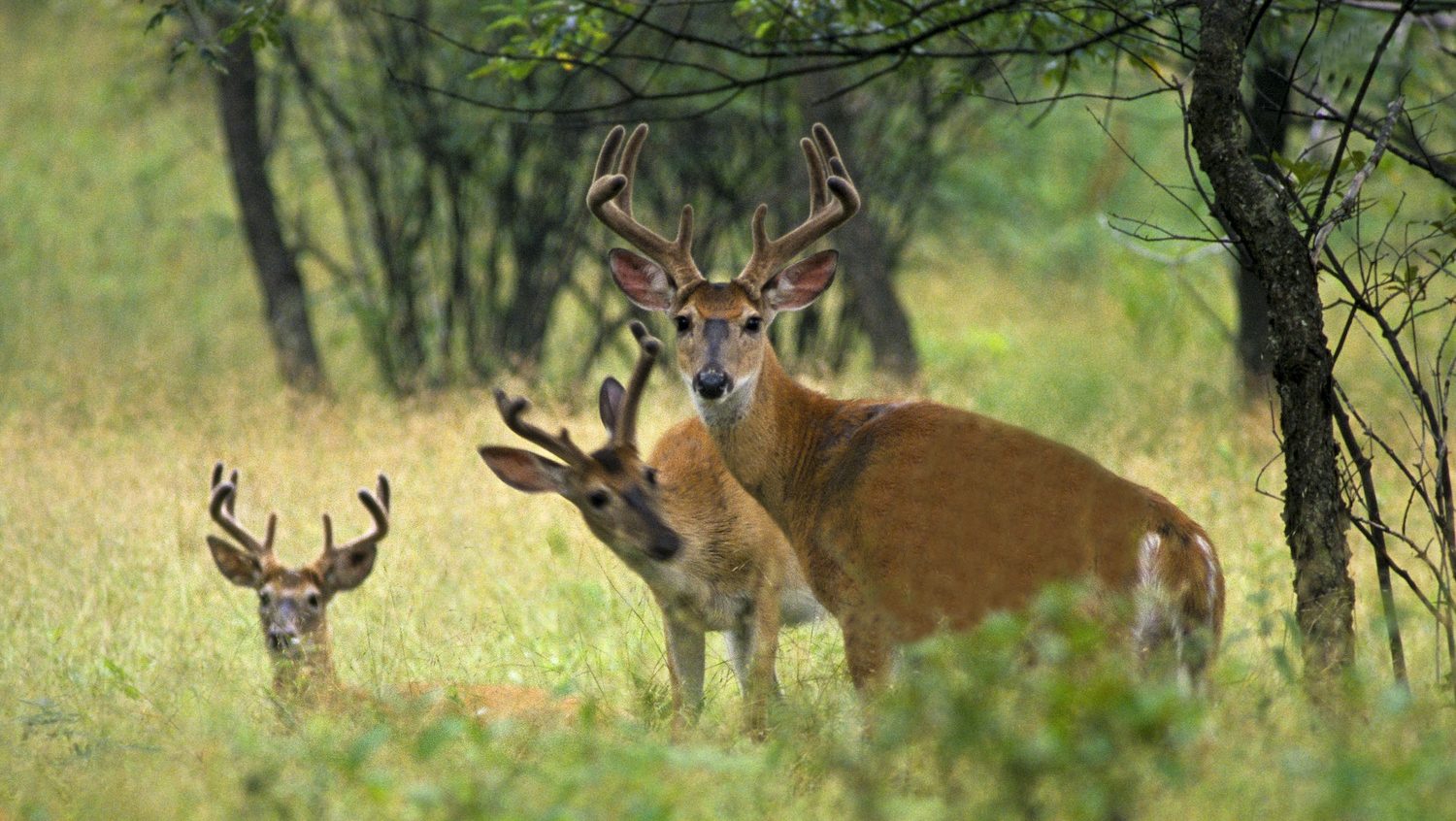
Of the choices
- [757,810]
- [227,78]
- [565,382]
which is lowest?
[757,810]

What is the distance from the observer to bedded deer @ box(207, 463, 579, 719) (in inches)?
219

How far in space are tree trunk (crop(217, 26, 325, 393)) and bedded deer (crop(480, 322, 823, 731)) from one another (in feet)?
21.2

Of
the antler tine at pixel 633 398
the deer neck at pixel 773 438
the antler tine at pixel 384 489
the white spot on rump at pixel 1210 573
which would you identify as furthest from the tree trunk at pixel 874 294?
the white spot on rump at pixel 1210 573

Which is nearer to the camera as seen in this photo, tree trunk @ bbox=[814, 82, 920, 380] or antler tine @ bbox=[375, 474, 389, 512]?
antler tine @ bbox=[375, 474, 389, 512]

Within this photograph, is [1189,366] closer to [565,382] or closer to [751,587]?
[565,382]

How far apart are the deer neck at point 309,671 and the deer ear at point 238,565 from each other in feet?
1.26

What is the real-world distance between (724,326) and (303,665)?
183 cm

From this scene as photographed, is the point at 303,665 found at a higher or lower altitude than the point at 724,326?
lower

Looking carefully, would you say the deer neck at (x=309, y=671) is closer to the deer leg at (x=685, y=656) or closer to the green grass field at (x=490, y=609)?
the green grass field at (x=490, y=609)

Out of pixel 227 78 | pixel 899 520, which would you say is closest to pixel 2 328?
pixel 227 78

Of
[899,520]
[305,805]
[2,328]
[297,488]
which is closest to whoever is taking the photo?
[305,805]

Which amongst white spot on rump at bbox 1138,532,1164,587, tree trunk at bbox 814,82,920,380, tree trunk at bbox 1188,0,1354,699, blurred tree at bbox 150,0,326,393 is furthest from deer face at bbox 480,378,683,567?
blurred tree at bbox 150,0,326,393

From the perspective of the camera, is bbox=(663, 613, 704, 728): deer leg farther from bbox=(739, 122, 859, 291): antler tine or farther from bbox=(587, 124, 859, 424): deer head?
bbox=(739, 122, 859, 291): antler tine

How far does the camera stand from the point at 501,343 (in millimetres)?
12789
